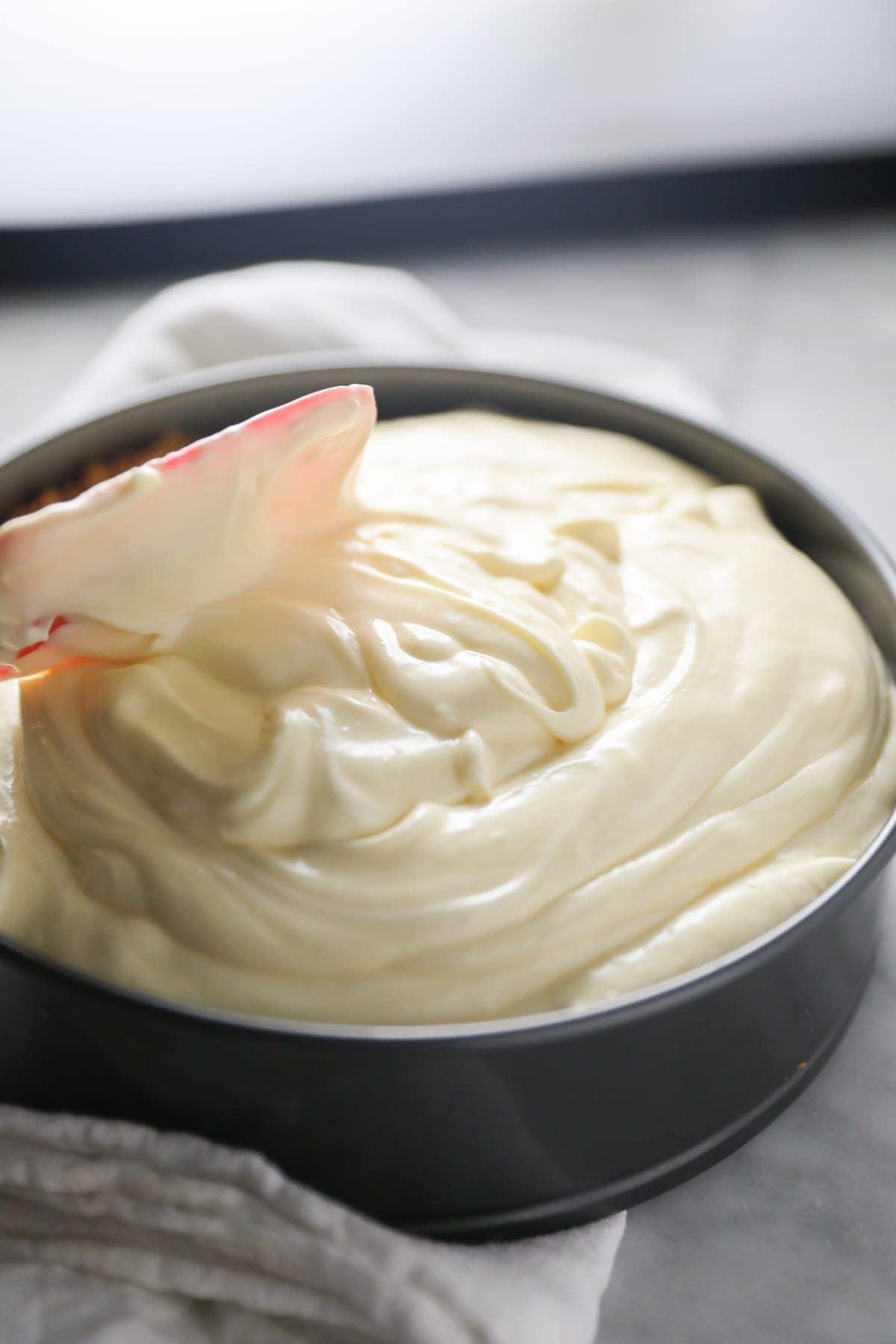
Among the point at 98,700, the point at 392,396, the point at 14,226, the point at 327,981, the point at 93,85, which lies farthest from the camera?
the point at 93,85

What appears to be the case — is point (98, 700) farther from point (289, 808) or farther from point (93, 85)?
point (93, 85)

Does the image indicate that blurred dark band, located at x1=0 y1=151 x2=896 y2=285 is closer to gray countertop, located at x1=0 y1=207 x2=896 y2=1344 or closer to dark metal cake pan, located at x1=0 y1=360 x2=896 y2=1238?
gray countertop, located at x1=0 y1=207 x2=896 y2=1344

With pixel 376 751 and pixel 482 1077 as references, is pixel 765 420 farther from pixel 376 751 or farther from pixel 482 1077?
pixel 482 1077

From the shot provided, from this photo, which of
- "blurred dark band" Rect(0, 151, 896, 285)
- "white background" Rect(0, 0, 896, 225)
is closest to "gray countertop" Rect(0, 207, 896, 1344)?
"blurred dark band" Rect(0, 151, 896, 285)

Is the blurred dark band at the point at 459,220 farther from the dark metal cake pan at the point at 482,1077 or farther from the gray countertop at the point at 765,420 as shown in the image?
the dark metal cake pan at the point at 482,1077

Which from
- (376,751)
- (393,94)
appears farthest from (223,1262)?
(393,94)

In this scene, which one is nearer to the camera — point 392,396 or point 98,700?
point 98,700

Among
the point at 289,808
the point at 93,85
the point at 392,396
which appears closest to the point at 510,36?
the point at 93,85
